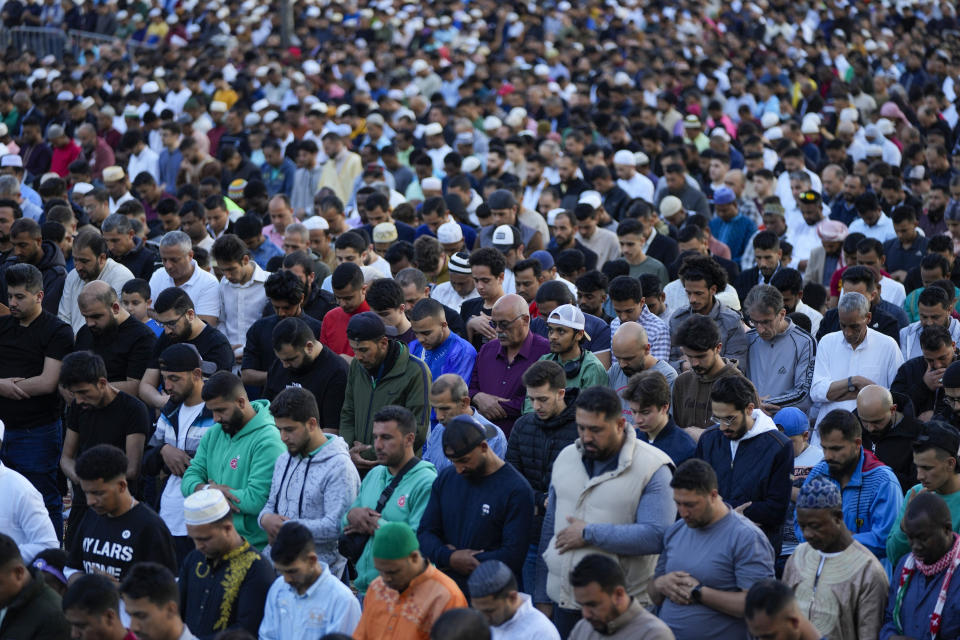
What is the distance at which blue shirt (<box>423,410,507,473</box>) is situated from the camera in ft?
23.7

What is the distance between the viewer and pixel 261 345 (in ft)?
28.5

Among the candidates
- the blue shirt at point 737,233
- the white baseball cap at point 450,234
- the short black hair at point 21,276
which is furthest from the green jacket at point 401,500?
the blue shirt at point 737,233

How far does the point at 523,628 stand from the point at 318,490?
1628mm

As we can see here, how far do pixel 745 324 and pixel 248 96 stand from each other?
51.2 ft

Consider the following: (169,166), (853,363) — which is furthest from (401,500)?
(169,166)

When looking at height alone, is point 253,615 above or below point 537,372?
below

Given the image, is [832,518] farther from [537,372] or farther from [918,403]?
[918,403]

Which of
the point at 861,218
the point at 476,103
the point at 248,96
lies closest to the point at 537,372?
the point at 861,218

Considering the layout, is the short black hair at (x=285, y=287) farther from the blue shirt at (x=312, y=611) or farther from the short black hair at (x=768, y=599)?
the short black hair at (x=768, y=599)

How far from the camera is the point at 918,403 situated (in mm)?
8094

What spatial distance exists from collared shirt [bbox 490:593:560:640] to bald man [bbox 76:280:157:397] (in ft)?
12.6

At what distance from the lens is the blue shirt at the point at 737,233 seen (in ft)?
43.7

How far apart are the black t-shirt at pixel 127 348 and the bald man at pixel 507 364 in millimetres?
2107

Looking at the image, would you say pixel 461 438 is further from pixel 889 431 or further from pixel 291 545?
pixel 889 431
